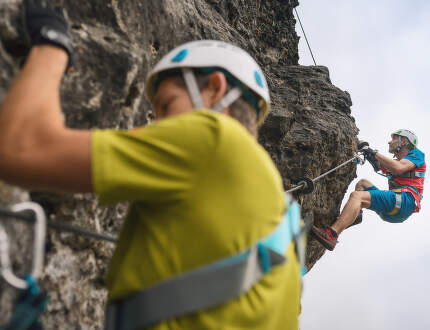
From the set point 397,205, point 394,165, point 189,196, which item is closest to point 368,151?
point 394,165

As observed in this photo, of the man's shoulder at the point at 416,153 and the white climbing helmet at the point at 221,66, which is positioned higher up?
the man's shoulder at the point at 416,153

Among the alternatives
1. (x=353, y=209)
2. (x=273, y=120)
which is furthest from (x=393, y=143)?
(x=273, y=120)

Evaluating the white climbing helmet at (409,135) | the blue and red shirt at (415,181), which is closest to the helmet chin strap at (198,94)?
the blue and red shirt at (415,181)

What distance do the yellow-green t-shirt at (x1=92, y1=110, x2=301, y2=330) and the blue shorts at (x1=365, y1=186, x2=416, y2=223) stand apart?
25.2 feet

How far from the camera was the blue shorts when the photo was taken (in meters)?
8.32

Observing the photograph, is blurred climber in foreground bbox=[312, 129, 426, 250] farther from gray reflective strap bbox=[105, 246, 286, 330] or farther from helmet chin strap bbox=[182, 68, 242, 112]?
gray reflective strap bbox=[105, 246, 286, 330]

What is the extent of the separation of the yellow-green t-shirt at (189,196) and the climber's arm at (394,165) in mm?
7868

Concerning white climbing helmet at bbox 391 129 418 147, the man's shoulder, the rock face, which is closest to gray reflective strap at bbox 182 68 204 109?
the rock face

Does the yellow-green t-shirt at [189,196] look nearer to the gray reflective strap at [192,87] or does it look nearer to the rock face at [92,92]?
the gray reflective strap at [192,87]

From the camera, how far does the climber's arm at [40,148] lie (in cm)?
125

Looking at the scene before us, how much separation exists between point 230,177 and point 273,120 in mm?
4901

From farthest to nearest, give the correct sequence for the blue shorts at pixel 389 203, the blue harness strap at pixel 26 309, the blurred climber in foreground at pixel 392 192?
the blue shorts at pixel 389 203, the blurred climber in foreground at pixel 392 192, the blue harness strap at pixel 26 309

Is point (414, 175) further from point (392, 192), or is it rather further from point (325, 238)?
point (325, 238)

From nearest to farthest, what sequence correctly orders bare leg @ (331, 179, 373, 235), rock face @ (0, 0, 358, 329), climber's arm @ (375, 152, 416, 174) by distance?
rock face @ (0, 0, 358, 329) < bare leg @ (331, 179, 373, 235) < climber's arm @ (375, 152, 416, 174)
